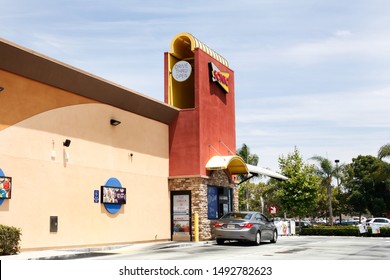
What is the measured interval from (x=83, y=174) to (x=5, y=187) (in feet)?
13.1

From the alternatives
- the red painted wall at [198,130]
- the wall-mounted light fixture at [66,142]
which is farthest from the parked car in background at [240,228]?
the wall-mounted light fixture at [66,142]

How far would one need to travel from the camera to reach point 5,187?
17.0 meters

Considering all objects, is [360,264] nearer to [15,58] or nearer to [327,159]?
[15,58]

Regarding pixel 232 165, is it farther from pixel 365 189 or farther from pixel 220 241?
pixel 365 189

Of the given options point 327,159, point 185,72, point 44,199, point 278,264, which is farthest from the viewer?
point 327,159

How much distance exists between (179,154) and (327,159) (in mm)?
27930

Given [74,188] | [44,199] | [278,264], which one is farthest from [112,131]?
[278,264]

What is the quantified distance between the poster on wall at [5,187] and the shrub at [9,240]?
1238 mm

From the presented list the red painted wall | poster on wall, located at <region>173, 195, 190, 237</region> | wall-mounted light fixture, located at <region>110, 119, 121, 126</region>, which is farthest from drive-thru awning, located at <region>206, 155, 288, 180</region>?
wall-mounted light fixture, located at <region>110, 119, 121, 126</region>

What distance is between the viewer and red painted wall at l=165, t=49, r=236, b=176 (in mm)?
26344

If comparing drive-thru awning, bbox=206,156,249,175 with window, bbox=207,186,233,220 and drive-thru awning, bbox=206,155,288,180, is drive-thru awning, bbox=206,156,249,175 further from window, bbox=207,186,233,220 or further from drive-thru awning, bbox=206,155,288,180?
window, bbox=207,186,233,220

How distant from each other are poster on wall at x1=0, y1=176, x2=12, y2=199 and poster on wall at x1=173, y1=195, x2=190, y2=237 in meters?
10.8

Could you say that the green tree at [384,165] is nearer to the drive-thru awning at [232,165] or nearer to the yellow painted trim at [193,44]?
the drive-thru awning at [232,165]

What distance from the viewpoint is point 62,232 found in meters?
19.3
